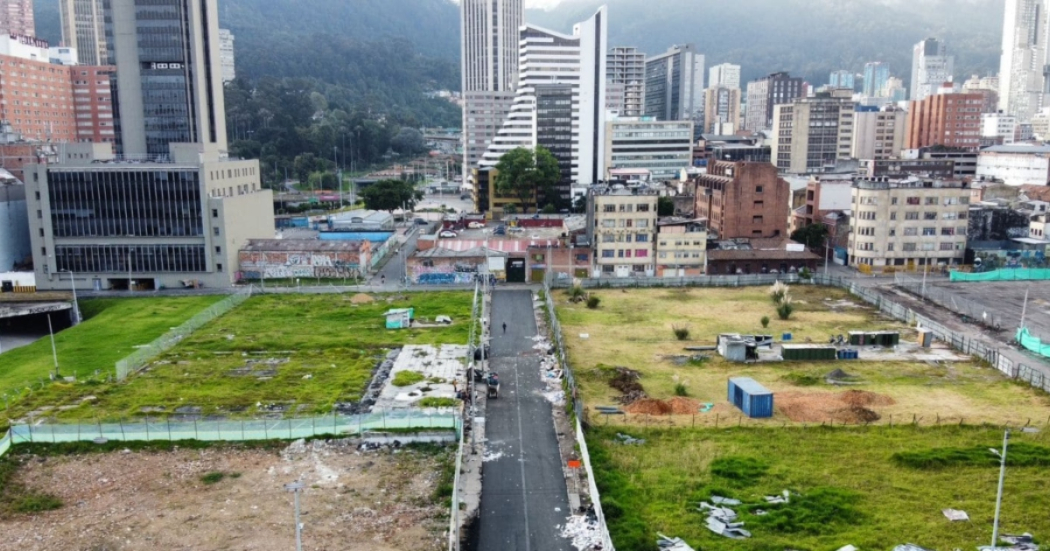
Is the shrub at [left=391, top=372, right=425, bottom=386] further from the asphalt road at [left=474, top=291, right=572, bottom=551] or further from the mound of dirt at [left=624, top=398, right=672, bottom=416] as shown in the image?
the mound of dirt at [left=624, top=398, right=672, bottom=416]

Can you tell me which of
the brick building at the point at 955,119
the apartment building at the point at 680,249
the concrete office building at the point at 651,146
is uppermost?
the brick building at the point at 955,119

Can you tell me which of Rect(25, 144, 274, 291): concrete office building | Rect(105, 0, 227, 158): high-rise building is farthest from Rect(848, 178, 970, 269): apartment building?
Rect(105, 0, 227, 158): high-rise building

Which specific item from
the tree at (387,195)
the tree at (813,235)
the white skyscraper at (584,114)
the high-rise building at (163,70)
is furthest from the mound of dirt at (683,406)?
the white skyscraper at (584,114)

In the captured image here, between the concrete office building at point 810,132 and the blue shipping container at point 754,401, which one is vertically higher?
the concrete office building at point 810,132

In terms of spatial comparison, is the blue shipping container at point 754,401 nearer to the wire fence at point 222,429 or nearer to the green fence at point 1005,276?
the wire fence at point 222,429

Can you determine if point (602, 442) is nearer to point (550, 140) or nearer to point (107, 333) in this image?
point (107, 333)

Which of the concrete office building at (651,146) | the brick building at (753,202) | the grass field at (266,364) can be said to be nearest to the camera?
the grass field at (266,364)

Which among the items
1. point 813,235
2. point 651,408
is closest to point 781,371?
point 651,408

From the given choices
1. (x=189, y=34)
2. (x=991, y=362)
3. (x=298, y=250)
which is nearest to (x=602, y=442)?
(x=991, y=362)
